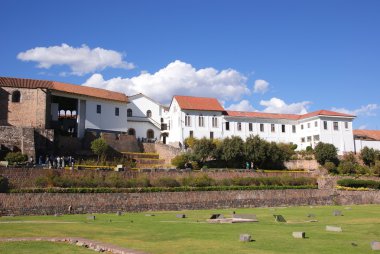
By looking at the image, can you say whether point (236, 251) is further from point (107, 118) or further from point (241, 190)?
point (107, 118)

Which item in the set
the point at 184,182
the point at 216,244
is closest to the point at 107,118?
the point at 184,182

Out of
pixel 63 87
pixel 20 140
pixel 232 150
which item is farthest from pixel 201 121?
pixel 20 140

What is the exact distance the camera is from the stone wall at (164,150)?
5625 centimetres

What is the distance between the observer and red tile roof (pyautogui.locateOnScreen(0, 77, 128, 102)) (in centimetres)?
5309

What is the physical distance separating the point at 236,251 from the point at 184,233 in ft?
18.2

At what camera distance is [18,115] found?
52156 mm

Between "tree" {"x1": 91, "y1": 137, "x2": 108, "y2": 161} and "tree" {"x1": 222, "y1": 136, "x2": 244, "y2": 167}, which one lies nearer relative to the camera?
"tree" {"x1": 91, "y1": 137, "x2": 108, "y2": 161}

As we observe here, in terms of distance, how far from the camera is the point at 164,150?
57656 millimetres

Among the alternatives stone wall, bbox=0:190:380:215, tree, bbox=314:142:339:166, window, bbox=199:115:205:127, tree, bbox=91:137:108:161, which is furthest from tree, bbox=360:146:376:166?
tree, bbox=91:137:108:161

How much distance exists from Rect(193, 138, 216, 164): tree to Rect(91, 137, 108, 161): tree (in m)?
10.5

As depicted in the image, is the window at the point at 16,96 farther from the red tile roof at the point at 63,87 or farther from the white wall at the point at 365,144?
the white wall at the point at 365,144

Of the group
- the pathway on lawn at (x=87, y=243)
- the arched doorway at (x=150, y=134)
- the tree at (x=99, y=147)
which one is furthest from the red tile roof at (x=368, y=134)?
the pathway on lawn at (x=87, y=243)

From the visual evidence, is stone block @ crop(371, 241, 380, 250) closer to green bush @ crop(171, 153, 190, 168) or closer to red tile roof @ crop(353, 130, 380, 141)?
green bush @ crop(171, 153, 190, 168)

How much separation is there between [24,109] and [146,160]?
1543cm
